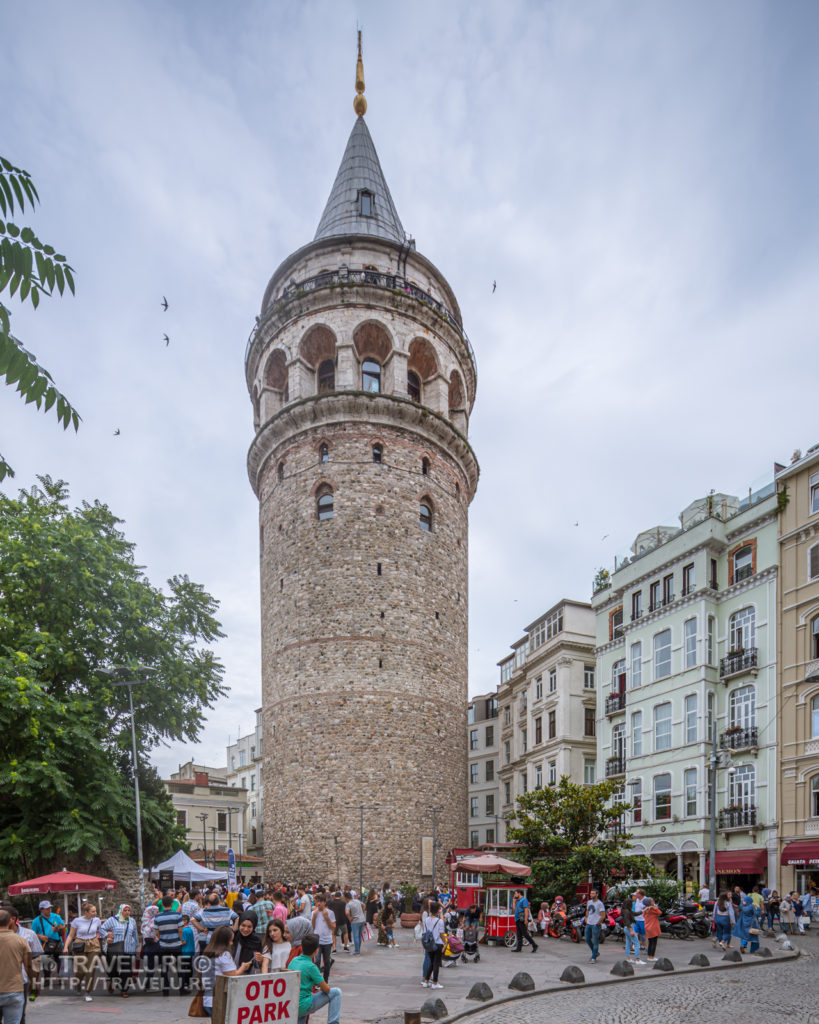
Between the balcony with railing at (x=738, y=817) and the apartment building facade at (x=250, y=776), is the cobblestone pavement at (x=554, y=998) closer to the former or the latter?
the balcony with railing at (x=738, y=817)

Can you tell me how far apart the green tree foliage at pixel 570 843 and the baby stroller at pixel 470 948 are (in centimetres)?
640

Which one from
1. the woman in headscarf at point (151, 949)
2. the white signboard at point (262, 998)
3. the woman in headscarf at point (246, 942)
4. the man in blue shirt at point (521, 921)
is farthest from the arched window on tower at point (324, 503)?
the white signboard at point (262, 998)

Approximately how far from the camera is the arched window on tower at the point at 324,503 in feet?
123

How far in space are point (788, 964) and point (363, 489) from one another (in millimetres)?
23194

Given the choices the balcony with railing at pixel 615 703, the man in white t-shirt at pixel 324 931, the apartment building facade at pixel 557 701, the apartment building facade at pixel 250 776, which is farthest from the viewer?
the apartment building facade at pixel 250 776

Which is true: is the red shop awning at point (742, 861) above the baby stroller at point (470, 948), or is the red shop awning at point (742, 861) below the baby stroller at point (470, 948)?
below

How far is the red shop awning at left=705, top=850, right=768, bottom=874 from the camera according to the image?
29.2 m

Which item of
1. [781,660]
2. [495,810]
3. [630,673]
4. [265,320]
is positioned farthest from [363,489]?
[495,810]

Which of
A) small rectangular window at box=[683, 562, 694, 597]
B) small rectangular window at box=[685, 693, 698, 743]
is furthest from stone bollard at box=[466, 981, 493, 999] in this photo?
small rectangular window at box=[683, 562, 694, 597]

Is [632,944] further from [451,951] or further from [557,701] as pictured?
[557,701]

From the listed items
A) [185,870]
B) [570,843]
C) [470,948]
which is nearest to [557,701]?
[570,843]

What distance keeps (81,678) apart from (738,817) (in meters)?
21.4

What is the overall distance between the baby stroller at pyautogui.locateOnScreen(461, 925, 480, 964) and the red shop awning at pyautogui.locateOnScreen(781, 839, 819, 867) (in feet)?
40.4

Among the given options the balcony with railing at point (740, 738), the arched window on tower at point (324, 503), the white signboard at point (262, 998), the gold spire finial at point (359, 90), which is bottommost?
the balcony with railing at point (740, 738)
